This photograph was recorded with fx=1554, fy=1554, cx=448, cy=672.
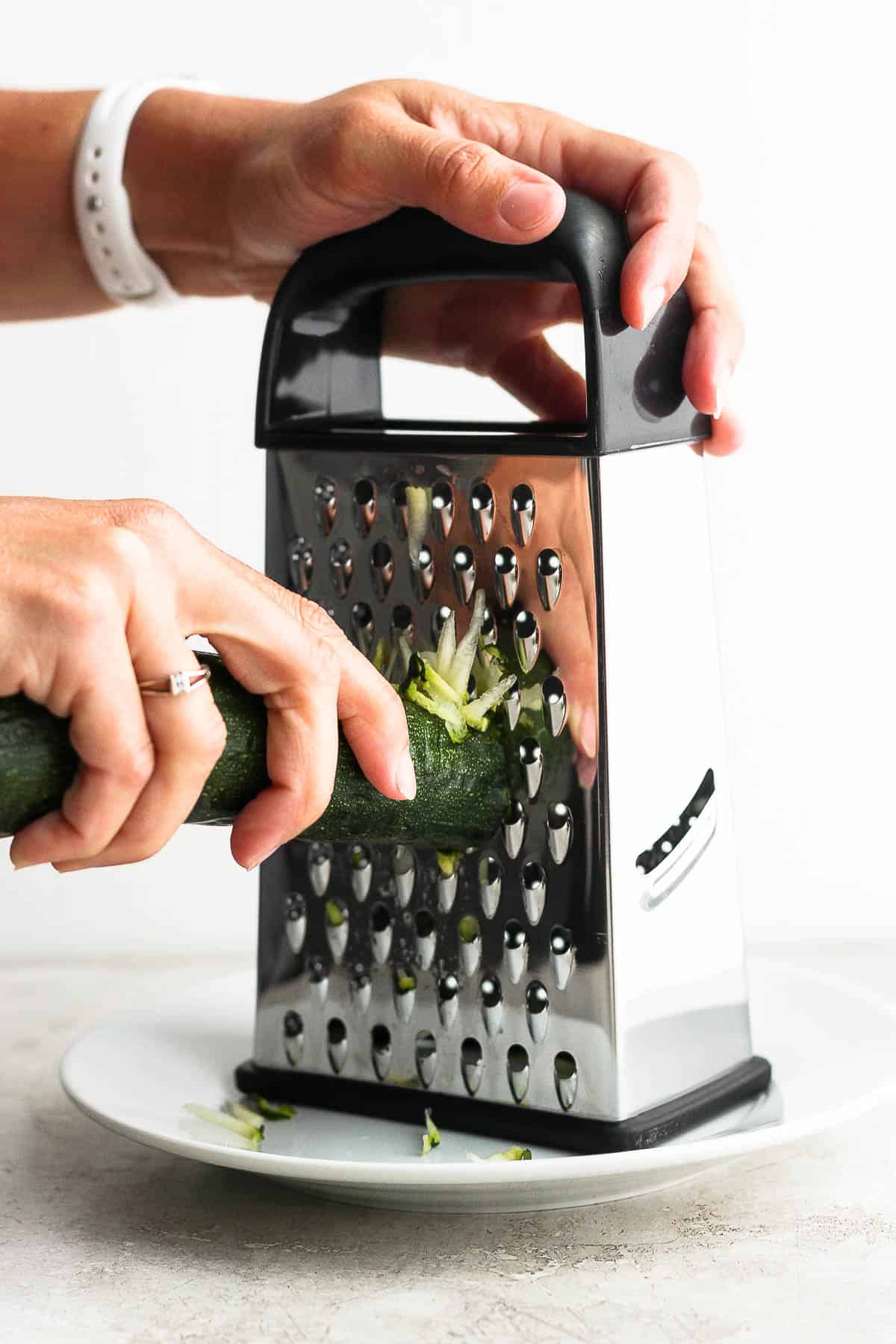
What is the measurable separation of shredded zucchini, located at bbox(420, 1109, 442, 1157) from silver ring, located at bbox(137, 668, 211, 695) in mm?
397

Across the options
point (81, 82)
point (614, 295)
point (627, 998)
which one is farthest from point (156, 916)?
point (614, 295)

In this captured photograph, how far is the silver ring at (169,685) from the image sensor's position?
0.80 meters

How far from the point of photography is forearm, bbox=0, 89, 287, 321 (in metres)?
1.29

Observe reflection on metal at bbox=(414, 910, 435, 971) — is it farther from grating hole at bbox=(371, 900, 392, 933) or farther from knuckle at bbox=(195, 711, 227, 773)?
knuckle at bbox=(195, 711, 227, 773)

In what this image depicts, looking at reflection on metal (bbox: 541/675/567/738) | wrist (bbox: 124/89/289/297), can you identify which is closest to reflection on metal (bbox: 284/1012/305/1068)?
reflection on metal (bbox: 541/675/567/738)

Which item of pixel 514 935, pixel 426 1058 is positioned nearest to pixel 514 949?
pixel 514 935

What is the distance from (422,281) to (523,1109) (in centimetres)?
57

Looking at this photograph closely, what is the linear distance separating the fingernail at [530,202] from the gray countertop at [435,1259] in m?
0.63

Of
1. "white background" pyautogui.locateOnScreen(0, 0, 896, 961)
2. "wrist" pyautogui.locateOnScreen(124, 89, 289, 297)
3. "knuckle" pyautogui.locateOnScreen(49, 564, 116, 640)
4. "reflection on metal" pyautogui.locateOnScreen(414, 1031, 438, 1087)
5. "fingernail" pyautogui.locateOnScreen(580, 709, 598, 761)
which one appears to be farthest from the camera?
"white background" pyautogui.locateOnScreen(0, 0, 896, 961)

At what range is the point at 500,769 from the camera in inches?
40.7

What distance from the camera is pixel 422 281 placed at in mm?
1082

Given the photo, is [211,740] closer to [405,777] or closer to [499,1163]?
[405,777]

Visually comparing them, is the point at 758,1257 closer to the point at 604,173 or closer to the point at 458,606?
the point at 458,606

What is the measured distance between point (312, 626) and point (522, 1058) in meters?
0.35
